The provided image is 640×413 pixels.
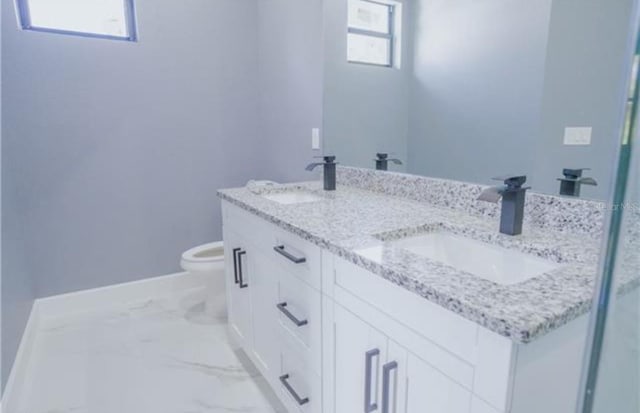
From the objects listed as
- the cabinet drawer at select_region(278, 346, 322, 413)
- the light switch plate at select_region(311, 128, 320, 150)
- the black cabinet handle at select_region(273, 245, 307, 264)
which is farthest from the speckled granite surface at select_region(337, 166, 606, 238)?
the cabinet drawer at select_region(278, 346, 322, 413)

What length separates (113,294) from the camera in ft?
8.21

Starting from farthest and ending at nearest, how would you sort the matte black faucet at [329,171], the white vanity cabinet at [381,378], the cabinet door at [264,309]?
1. the matte black faucet at [329,171]
2. the cabinet door at [264,309]
3. the white vanity cabinet at [381,378]

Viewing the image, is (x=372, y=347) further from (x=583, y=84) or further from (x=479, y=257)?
(x=583, y=84)

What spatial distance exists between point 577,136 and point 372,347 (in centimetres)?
82

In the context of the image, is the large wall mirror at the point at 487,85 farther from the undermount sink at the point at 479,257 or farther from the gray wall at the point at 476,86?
the undermount sink at the point at 479,257

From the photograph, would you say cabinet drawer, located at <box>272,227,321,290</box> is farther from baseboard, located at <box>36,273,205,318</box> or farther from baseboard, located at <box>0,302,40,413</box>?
baseboard, located at <box>0,302,40,413</box>

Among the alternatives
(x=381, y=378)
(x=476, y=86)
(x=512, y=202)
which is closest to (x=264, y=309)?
(x=381, y=378)

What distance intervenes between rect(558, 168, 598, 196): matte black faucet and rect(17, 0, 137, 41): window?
98.6 inches

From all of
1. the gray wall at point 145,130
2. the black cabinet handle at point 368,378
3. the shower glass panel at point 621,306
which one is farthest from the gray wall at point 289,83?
the shower glass panel at point 621,306

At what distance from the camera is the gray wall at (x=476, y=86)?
1.12 m

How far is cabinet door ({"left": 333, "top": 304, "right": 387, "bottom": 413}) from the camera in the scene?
0.92 metres

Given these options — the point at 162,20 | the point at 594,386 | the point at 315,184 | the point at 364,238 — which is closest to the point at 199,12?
the point at 162,20

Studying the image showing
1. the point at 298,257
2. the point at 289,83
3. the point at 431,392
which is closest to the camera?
the point at 431,392

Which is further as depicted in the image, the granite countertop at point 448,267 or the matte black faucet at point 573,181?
the matte black faucet at point 573,181
